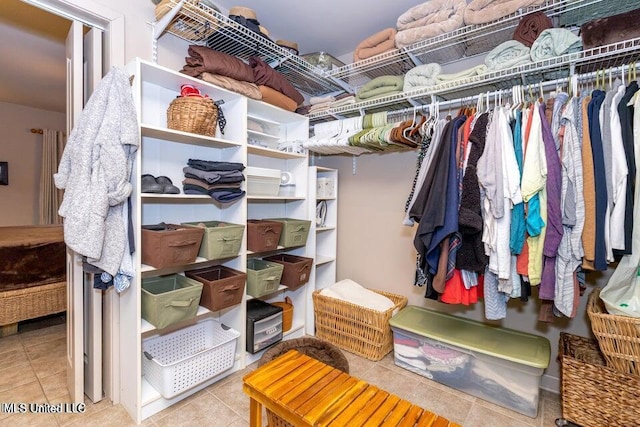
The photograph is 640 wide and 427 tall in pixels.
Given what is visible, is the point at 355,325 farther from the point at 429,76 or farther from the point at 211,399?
the point at 429,76

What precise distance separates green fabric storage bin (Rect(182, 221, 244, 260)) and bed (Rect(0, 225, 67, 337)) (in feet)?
5.74

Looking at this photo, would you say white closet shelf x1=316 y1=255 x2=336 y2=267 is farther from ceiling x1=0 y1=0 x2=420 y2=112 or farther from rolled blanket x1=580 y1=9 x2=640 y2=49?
rolled blanket x1=580 y1=9 x2=640 y2=49

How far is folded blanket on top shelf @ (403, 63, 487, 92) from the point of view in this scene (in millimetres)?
1813

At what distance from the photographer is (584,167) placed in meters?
1.29

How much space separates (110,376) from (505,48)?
2848 mm

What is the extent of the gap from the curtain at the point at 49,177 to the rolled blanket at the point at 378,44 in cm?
472

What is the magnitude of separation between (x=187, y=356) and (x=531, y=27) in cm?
257

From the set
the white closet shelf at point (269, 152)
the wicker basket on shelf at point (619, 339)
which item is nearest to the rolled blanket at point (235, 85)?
the white closet shelf at point (269, 152)

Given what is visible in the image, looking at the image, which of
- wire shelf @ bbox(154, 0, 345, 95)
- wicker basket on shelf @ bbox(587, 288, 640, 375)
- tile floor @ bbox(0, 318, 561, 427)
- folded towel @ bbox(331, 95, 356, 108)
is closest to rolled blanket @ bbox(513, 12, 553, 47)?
folded towel @ bbox(331, 95, 356, 108)

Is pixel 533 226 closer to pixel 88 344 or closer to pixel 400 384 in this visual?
pixel 400 384

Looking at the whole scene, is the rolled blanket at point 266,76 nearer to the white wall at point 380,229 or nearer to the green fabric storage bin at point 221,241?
the white wall at point 380,229

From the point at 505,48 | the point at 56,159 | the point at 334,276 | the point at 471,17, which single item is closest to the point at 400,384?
the point at 334,276

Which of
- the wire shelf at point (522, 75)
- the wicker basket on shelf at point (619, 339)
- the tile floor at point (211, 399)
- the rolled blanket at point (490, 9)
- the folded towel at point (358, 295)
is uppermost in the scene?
the rolled blanket at point (490, 9)

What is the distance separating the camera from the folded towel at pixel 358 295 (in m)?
2.25
